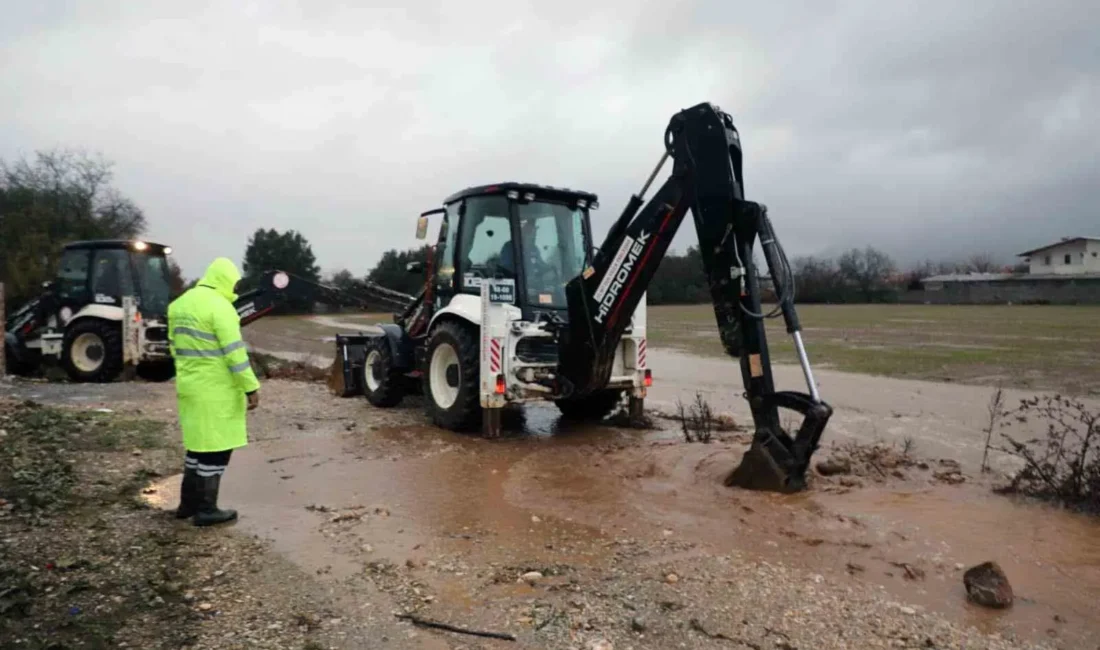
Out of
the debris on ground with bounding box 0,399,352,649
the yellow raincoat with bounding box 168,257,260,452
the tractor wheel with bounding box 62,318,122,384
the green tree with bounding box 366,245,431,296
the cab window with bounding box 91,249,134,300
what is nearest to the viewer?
the debris on ground with bounding box 0,399,352,649

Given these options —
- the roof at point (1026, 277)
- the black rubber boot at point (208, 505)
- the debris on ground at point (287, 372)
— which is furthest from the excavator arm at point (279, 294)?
the roof at point (1026, 277)

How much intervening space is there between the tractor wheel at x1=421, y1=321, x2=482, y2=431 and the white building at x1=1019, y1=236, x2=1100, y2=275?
275 feet

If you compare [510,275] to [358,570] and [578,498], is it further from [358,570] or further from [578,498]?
[358,570]

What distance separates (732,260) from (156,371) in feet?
41.9

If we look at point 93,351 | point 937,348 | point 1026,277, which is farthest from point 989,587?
point 1026,277

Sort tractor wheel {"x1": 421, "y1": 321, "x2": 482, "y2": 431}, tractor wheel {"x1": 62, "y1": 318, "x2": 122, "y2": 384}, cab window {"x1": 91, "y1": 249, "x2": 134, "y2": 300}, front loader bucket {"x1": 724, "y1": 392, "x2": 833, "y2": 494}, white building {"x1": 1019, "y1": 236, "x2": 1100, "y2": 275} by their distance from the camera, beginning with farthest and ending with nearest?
white building {"x1": 1019, "y1": 236, "x2": 1100, "y2": 275} < cab window {"x1": 91, "y1": 249, "x2": 134, "y2": 300} < tractor wheel {"x1": 62, "y1": 318, "x2": 122, "y2": 384} < tractor wheel {"x1": 421, "y1": 321, "x2": 482, "y2": 431} < front loader bucket {"x1": 724, "y1": 392, "x2": 833, "y2": 494}

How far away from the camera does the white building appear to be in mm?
79000

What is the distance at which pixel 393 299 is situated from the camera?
13297mm

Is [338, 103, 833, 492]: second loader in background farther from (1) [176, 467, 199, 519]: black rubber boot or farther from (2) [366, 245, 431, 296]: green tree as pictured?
(2) [366, 245, 431, 296]: green tree

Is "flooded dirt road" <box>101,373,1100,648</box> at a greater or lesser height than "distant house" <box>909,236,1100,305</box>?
lesser

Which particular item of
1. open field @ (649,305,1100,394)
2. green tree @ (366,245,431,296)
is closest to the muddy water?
open field @ (649,305,1100,394)

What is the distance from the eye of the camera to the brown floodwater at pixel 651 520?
14.6ft

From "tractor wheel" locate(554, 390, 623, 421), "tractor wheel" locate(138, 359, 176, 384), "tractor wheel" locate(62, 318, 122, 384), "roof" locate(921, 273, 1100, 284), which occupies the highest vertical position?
"roof" locate(921, 273, 1100, 284)

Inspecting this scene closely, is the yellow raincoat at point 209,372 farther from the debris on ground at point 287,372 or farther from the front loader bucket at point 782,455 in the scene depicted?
the debris on ground at point 287,372
